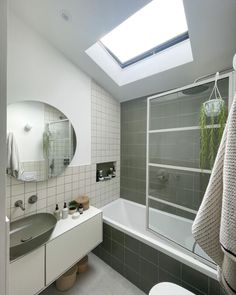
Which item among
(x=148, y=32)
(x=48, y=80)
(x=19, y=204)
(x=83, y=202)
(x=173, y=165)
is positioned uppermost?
(x=148, y=32)

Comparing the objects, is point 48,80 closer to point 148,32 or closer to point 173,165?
point 148,32

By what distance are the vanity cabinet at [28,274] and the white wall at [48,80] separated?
38.9 inches

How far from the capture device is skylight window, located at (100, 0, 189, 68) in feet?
4.62

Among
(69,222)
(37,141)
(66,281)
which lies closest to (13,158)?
(37,141)

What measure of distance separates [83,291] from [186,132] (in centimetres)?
204

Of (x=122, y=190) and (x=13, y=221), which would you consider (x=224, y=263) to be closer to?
(x=13, y=221)

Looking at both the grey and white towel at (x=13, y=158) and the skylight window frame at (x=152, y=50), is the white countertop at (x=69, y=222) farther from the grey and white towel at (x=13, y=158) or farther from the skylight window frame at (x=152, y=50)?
the skylight window frame at (x=152, y=50)

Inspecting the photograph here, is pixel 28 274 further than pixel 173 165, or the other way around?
pixel 173 165

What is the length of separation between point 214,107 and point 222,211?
3.81 feet

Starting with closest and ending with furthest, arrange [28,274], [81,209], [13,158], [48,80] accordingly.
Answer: [28,274] < [13,158] < [48,80] < [81,209]

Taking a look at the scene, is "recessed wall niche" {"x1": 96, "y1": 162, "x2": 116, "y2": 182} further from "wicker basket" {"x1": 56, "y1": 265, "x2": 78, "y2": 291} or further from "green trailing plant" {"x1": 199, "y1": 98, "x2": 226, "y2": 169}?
"green trailing plant" {"x1": 199, "y1": 98, "x2": 226, "y2": 169}

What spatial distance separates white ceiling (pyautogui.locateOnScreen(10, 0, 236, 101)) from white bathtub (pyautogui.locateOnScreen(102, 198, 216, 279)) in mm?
1850

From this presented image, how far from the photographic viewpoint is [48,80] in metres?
1.59

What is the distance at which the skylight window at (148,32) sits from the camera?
55.4 inches
